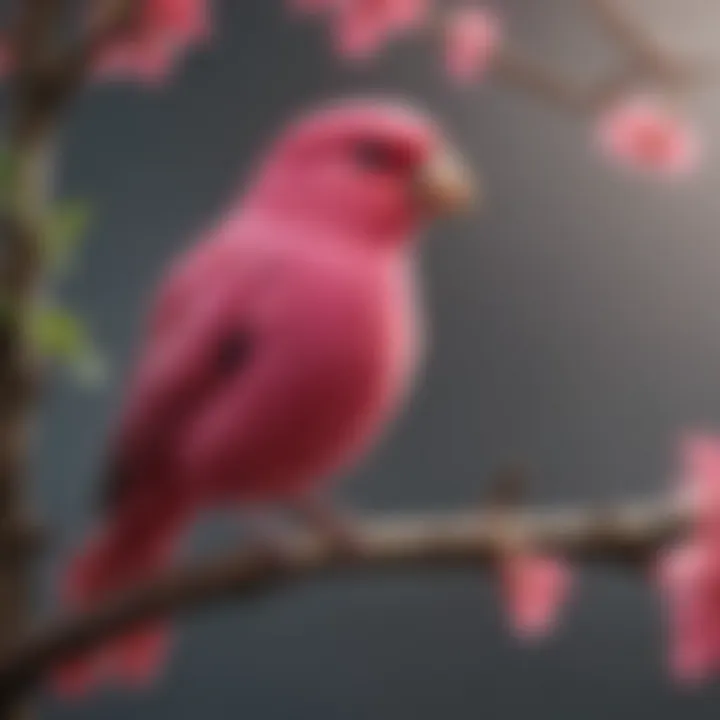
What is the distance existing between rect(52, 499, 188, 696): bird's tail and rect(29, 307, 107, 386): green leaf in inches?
3.9

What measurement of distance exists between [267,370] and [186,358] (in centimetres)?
6

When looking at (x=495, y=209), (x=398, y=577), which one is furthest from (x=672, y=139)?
(x=398, y=577)

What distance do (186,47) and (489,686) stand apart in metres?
0.51

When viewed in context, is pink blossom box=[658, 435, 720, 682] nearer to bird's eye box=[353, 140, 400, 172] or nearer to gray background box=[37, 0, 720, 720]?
gray background box=[37, 0, 720, 720]

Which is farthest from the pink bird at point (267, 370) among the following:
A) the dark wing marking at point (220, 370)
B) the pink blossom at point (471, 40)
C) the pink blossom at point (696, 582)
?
the pink blossom at point (696, 582)

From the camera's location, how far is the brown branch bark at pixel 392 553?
3.56 ft

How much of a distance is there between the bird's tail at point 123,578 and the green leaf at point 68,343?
0.10 metres

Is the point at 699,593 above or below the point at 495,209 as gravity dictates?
below

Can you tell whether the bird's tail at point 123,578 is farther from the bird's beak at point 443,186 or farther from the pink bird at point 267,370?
the bird's beak at point 443,186

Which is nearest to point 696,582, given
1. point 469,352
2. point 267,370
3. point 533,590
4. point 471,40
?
point 533,590

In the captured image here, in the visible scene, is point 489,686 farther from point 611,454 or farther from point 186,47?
point 186,47

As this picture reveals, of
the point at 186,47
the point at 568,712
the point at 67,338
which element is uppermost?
the point at 186,47

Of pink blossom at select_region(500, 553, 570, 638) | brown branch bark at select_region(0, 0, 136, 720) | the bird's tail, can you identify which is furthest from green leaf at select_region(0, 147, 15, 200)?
pink blossom at select_region(500, 553, 570, 638)

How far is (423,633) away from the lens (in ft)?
3.68
